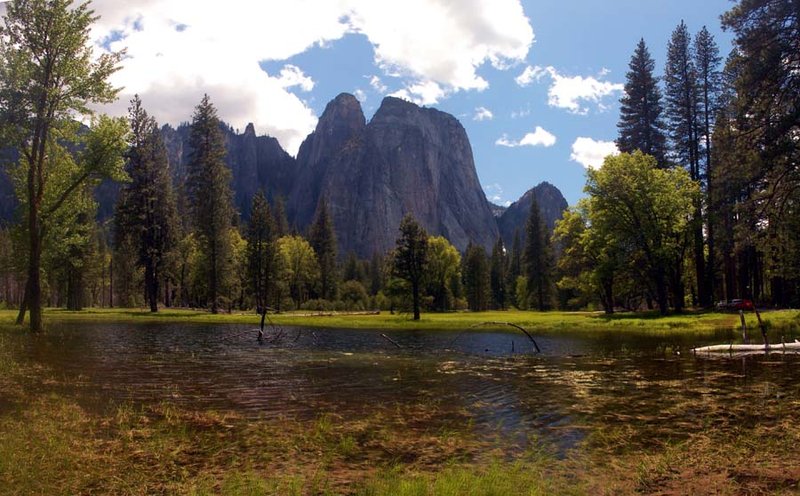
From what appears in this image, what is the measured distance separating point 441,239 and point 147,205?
Answer: 53.8 metres

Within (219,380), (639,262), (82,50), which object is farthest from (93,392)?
(639,262)

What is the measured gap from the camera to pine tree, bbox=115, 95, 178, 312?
213ft

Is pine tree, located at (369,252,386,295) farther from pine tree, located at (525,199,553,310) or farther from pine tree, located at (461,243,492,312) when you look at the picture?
pine tree, located at (525,199,553,310)

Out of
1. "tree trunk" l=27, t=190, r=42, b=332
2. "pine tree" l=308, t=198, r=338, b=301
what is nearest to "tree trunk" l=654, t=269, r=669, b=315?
"tree trunk" l=27, t=190, r=42, b=332

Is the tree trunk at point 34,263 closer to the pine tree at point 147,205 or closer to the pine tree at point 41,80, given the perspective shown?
the pine tree at point 41,80

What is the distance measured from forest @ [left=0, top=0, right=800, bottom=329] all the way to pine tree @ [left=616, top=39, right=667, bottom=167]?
0.54 ft

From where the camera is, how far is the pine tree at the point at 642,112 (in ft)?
210

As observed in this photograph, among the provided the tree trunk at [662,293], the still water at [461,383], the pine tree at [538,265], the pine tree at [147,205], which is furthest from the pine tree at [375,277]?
the still water at [461,383]

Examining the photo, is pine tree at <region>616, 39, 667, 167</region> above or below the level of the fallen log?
above

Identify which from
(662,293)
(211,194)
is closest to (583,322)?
(662,293)

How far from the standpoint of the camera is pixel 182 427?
36.6 ft

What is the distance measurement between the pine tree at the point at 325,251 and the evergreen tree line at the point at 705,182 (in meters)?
52.3

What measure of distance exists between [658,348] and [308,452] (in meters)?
23.6

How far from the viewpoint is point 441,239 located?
104 metres
